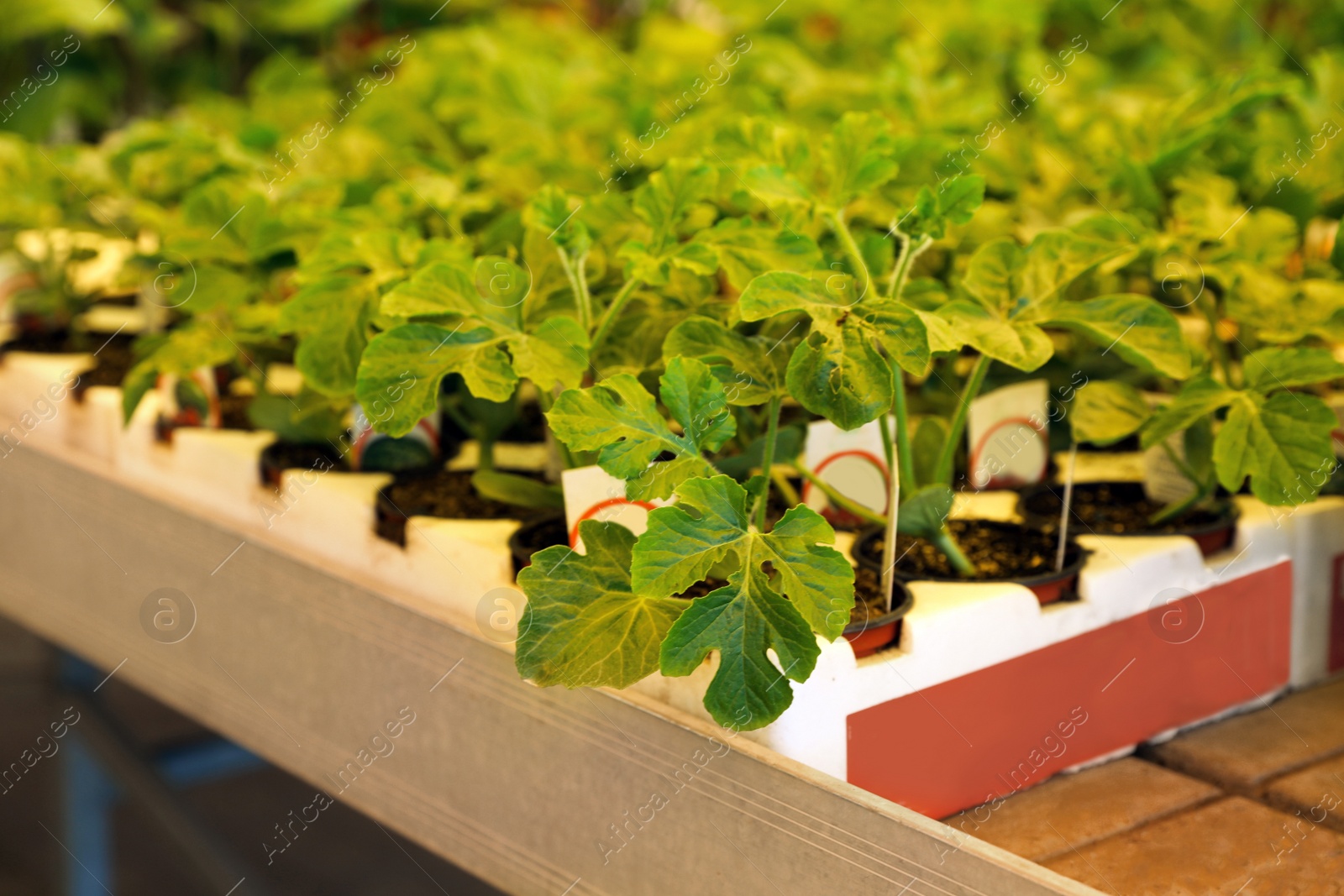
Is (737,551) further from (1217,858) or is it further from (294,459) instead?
(294,459)

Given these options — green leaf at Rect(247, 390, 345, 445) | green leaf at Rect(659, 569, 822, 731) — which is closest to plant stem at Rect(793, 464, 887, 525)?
green leaf at Rect(659, 569, 822, 731)

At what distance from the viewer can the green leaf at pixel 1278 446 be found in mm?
753

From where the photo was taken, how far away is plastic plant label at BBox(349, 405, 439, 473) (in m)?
1.07

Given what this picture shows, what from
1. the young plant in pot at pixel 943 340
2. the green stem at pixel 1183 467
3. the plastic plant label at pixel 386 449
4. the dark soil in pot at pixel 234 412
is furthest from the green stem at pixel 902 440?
the dark soil in pot at pixel 234 412

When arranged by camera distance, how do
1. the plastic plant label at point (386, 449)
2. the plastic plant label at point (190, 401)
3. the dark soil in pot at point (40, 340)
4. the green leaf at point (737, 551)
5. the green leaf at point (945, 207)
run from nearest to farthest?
the green leaf at point (737, 551)
the green leaf at point (945, 207)
the plastic plant label at point (386, 449)
the plastic plant label at point (190, 401)
the dark soil in pot at point (40, 340)

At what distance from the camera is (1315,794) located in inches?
30.4

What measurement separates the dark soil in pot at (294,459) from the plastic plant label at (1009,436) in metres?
0.56

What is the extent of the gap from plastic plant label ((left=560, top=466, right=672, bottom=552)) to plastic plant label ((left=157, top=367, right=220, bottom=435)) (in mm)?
588

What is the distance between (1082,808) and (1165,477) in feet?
1.01

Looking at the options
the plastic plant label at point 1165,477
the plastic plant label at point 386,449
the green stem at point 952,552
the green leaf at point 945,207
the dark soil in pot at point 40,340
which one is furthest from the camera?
the dark soil in pot at point 40,340

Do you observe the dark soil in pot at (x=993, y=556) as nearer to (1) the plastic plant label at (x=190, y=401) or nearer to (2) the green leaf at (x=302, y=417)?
(2) the green leaf at (x=302, y=417)

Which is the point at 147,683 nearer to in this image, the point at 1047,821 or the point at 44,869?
the point at 1047,821

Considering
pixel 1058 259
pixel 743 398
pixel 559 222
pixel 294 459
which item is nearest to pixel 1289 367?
pixel 1058 259

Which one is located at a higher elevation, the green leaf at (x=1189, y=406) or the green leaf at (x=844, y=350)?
the green leaf at (x=844, y=350)
